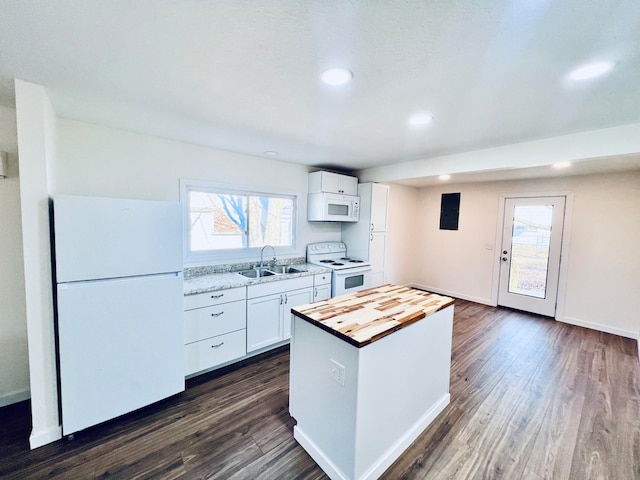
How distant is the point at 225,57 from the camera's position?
1393mm

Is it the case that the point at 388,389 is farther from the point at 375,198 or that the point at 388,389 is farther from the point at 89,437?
the point at 375,198

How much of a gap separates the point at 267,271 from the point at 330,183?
158 cm

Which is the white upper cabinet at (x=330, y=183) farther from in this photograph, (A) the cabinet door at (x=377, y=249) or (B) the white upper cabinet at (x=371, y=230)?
(A) the cabinet door at (x=377, y=249)

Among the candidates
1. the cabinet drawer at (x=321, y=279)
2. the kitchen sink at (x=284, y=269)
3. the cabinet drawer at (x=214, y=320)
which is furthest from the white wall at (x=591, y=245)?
the cabinet drawer at (x=214, y=320)

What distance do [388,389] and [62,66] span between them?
8.80ft

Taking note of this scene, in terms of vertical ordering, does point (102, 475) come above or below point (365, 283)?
below

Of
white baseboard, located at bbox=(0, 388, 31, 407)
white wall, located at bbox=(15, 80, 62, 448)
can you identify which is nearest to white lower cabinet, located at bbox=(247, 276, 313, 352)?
white wall, located at bbox=(15, 80, 62, 448)

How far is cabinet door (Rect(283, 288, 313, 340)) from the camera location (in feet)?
10.4

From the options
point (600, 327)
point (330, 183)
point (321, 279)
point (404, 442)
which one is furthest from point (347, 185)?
point (600, 327)

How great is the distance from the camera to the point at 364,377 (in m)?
1.48

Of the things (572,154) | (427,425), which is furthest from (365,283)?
(572,154)

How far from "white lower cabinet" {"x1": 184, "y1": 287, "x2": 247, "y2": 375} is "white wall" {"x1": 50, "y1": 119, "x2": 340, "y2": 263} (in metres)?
1.23

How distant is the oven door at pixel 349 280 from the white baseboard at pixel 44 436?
9.03 ft

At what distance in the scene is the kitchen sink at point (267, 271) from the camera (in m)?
3.41
